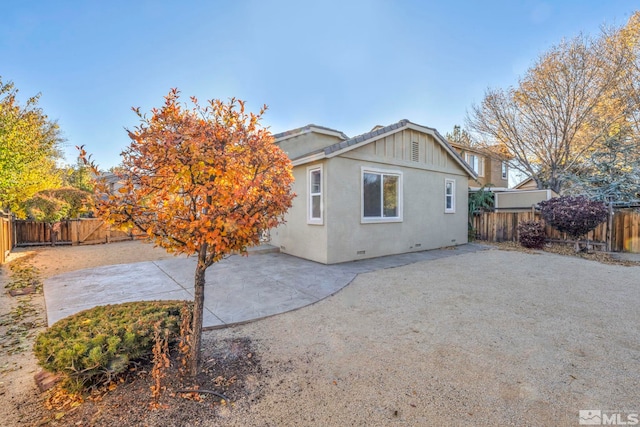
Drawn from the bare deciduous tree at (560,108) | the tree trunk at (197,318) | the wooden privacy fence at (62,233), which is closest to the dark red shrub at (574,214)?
the bare deciduous tree at (560,108)

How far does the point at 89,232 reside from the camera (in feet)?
43.3

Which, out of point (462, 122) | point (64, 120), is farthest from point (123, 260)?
point (462, 122)

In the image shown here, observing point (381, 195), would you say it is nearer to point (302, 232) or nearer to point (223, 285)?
point (302, 232)

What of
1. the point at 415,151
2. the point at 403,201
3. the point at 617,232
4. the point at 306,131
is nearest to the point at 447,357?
the point at 403,201

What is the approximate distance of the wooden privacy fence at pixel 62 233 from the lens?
12.1m

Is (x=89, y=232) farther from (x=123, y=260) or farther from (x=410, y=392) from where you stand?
(x=410, y=392)

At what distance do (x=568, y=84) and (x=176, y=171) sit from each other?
695 inches

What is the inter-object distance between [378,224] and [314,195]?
2128 mm

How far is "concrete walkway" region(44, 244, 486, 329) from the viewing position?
14.6 feet

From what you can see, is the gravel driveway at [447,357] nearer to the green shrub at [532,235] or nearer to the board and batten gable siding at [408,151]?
the board and batten gable siding at [408,151]

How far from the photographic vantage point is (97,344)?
245 cm

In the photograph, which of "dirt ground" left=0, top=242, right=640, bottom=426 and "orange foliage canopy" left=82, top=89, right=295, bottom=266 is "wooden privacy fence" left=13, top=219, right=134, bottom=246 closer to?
"dirt ground" left=0, top=242, right=640, bottom=426

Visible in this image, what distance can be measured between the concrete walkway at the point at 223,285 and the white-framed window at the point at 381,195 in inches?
53.2

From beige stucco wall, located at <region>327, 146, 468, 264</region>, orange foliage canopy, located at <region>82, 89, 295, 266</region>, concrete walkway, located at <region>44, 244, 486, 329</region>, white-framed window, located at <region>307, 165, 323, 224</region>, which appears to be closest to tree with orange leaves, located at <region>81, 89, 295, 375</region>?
orange foliage canopy, located at <region>82, 89, 295, 266</region>
